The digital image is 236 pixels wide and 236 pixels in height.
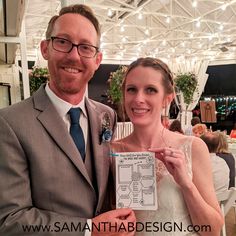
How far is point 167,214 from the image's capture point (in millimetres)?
1406

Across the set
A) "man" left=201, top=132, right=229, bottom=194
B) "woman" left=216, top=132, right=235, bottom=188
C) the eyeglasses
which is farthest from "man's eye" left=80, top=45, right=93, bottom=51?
"woman" left=216, top=132, right=235, bottom=188

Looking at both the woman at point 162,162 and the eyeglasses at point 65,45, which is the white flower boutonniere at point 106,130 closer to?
the woman at point 162,162

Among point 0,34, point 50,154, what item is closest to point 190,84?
point 0,34

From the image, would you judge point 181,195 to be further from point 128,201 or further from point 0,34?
point 0,34

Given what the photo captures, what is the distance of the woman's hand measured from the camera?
1.20m

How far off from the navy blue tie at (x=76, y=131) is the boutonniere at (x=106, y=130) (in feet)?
0.35

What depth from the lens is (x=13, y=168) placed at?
1.03 metres

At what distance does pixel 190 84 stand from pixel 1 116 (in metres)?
4.58

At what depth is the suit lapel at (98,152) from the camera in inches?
47.8

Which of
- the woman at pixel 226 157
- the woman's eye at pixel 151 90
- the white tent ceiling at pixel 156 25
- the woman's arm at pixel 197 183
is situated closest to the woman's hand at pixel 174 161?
the woman's arm at pixel 197 183

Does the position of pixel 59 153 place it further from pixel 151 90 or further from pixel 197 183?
pixel 197 183

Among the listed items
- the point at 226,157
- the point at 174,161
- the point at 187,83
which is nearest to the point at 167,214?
the point at 174,161

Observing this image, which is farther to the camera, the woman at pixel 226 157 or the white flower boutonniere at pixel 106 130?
the woman at pixel 226 157

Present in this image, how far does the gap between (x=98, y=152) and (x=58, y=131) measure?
0.20 meters
